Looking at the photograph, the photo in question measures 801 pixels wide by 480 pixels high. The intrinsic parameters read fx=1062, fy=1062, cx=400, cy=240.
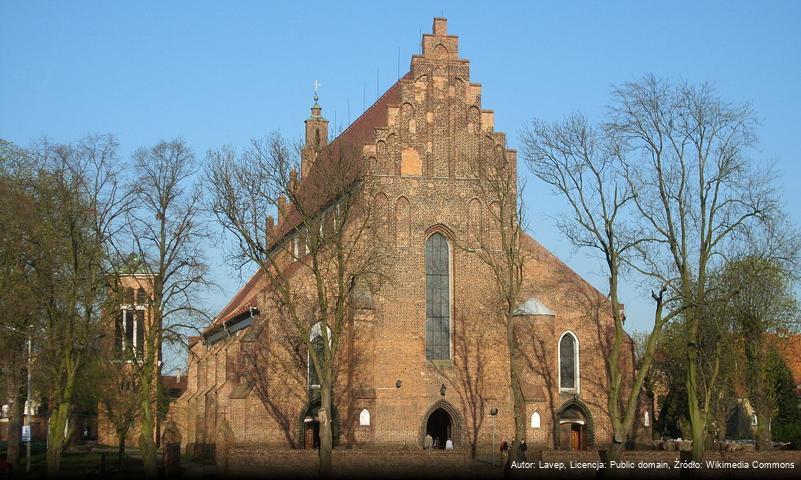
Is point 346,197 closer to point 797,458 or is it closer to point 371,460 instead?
point 371,460

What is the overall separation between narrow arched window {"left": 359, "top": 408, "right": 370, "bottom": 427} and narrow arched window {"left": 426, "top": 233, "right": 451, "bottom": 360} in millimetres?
3403

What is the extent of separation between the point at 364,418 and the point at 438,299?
18.9 ft

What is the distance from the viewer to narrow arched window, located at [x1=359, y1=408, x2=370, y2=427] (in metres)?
40.6

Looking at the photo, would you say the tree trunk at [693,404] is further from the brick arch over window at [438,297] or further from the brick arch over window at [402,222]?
the brick arch over window at [402,222]

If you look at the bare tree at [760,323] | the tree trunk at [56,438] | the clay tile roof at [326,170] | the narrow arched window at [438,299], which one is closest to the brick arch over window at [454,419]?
the narrow arched window at [438,299]

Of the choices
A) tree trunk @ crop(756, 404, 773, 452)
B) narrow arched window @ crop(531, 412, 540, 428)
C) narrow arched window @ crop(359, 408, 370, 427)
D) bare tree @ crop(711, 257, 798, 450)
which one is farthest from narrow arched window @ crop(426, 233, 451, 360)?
tree trunk @ crop(756, 404, 773, 452)

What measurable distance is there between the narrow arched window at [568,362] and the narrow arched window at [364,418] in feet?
25.9

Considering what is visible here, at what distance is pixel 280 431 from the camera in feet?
132

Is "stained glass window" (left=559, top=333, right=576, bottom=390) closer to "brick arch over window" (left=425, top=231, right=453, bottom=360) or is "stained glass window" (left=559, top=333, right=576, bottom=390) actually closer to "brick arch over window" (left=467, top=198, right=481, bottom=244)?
"brick arch over window" (left=425, top=231, right=453, bottom=360)

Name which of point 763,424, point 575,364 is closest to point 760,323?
point 763,424

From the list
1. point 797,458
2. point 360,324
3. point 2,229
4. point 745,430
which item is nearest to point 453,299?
point 360,324

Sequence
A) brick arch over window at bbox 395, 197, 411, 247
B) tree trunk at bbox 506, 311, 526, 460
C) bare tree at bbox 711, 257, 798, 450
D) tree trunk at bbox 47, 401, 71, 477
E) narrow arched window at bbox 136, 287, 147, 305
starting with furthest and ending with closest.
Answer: brick arch over window at bbox 395, 197, 411, 247 → bare tree at bbox 711, 257, 798, 450 → narrow arched window at bbox 136, 287, 147, 305 → tree trunk at bbox 506, 311, 526, 460 → tree trunk at bbox 47, 401, 71, 477

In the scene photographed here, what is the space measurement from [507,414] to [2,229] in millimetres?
20242

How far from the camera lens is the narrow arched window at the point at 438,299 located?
42.5m
